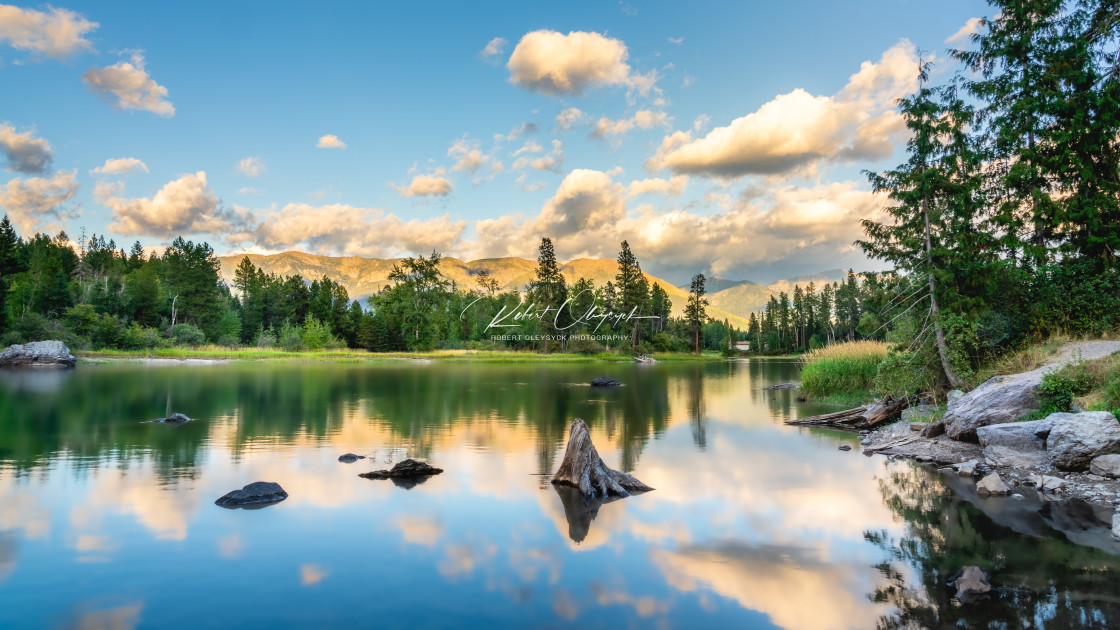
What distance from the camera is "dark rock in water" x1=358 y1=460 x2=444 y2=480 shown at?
519 inches

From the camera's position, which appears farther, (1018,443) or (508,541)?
(1018,443)

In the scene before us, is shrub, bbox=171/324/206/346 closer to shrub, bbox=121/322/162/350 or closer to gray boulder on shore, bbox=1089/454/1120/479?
shrub, bbox=121/322/162/350

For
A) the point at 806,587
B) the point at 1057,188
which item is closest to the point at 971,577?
the point at 806,587

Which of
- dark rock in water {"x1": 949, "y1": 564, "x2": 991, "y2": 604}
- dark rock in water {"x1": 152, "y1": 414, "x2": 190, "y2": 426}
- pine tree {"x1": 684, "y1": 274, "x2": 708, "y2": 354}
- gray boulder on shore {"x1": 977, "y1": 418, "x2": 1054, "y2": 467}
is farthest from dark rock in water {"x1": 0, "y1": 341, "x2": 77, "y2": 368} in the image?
pine tree {"x1": 684, "y1": 274, "x2": 708, "y2": 354}

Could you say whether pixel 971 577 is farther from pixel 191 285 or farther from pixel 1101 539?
pixel 191 285

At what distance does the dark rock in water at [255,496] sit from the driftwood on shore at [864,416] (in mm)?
19609

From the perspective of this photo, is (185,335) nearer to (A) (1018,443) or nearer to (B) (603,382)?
(B) (603,382)

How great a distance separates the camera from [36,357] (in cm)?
5169

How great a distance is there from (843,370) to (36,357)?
2710 inches

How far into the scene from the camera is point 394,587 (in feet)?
24.3

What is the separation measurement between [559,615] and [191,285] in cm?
9739

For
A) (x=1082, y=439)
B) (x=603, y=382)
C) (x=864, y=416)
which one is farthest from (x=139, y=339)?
(x=1082, y=439)

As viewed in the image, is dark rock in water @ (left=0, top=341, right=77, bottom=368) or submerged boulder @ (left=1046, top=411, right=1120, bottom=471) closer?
submerged boulder @ (left=1046, top=411, right=1120, bottom=471)

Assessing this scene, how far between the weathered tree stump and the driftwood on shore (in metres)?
13.2
